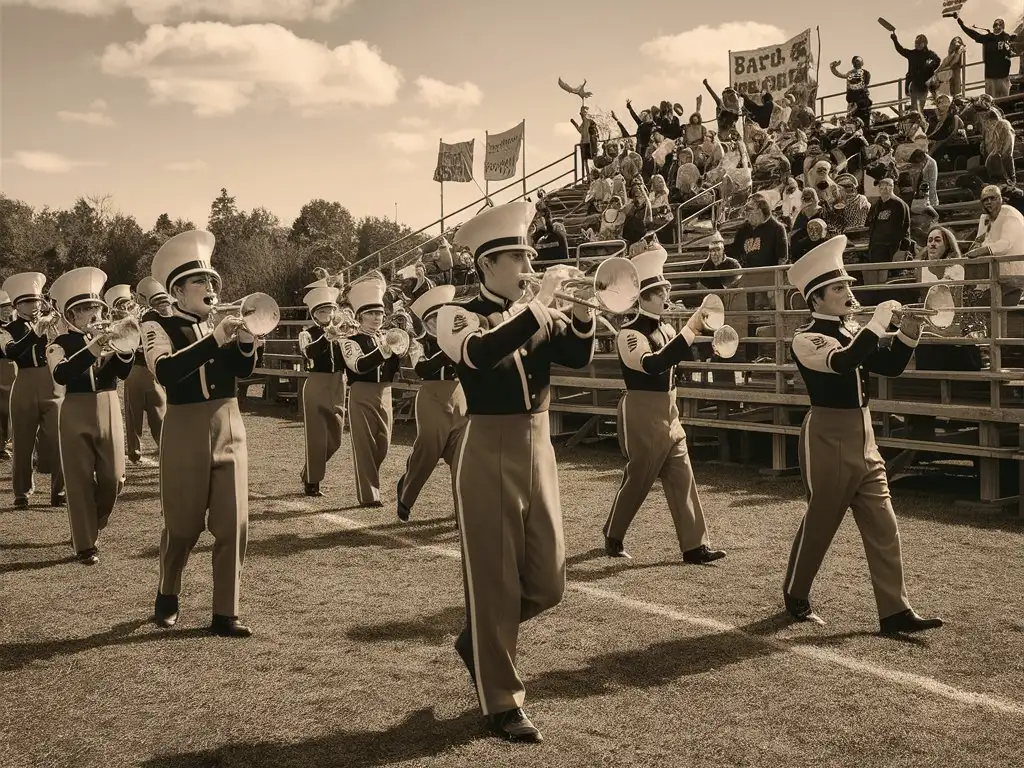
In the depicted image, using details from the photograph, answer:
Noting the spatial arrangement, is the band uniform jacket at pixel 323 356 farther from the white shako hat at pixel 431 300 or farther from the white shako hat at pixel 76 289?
the white shako hat at pixel 76 289

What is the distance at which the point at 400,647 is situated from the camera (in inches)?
249

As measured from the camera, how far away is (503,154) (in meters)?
27.2

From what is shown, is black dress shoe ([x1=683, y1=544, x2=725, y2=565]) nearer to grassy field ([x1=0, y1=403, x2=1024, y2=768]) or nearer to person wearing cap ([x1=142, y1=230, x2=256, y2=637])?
grassy field ([x1=0, y1=403, x2=1024, y2=768])

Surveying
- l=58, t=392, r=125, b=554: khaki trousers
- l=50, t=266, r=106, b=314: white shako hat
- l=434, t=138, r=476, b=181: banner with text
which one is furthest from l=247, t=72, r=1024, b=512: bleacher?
l=434, t=138, r=476, b=181: banner with text

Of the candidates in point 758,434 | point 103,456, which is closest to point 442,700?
point 103,456

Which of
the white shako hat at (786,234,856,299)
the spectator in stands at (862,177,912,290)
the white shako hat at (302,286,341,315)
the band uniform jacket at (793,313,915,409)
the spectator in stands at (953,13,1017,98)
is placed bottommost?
the band uniform jacket at (793,313,915,409)

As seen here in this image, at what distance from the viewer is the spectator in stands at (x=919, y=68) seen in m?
17.7

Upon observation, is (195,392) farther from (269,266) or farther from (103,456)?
(269,266)

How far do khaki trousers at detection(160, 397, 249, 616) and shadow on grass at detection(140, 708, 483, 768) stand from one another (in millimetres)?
1885

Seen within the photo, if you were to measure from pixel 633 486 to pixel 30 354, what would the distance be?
6.57 m

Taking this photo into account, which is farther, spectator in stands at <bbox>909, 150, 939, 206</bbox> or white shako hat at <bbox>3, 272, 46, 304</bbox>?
spectator in stands at <bbox>909, 150, 939, 206</bbox>

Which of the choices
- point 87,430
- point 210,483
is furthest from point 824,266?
point 87,430

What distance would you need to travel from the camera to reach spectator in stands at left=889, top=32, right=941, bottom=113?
1770 cm

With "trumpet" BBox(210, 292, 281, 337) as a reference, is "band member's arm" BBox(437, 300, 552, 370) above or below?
below
